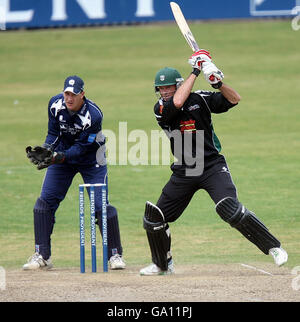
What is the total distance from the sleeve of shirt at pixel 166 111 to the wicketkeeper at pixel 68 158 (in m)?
0.98

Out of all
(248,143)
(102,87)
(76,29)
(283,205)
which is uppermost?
(76,29)

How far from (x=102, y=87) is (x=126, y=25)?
221 inches

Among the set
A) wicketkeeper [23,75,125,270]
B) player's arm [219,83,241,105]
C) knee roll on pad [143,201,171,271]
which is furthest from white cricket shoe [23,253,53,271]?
player's arm [219,83,241,105]

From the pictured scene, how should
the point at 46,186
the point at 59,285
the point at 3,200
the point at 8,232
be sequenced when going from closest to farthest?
the point at 59,285
the point at 46,186
the point at 8,232
the point at 3,200

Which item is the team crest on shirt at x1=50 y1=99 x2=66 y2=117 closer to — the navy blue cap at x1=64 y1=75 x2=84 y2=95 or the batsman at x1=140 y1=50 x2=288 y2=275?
the navy blue cap at x1=64 y1=75 x2=84 y2=95

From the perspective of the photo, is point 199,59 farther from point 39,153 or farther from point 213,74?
point 39,153

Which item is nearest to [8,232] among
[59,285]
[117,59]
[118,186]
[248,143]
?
[118,186]

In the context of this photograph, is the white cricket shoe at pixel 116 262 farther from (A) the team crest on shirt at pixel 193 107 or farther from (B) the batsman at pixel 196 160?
(A) the team crest on shirt at pixel 193 107

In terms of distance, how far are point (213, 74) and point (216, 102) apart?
34cm

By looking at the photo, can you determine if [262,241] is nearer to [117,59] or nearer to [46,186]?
[46,186]

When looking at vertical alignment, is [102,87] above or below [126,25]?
below

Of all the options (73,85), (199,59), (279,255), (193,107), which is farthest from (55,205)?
(279,255)

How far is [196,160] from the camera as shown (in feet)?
26.2

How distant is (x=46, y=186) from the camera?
29.1 feet
